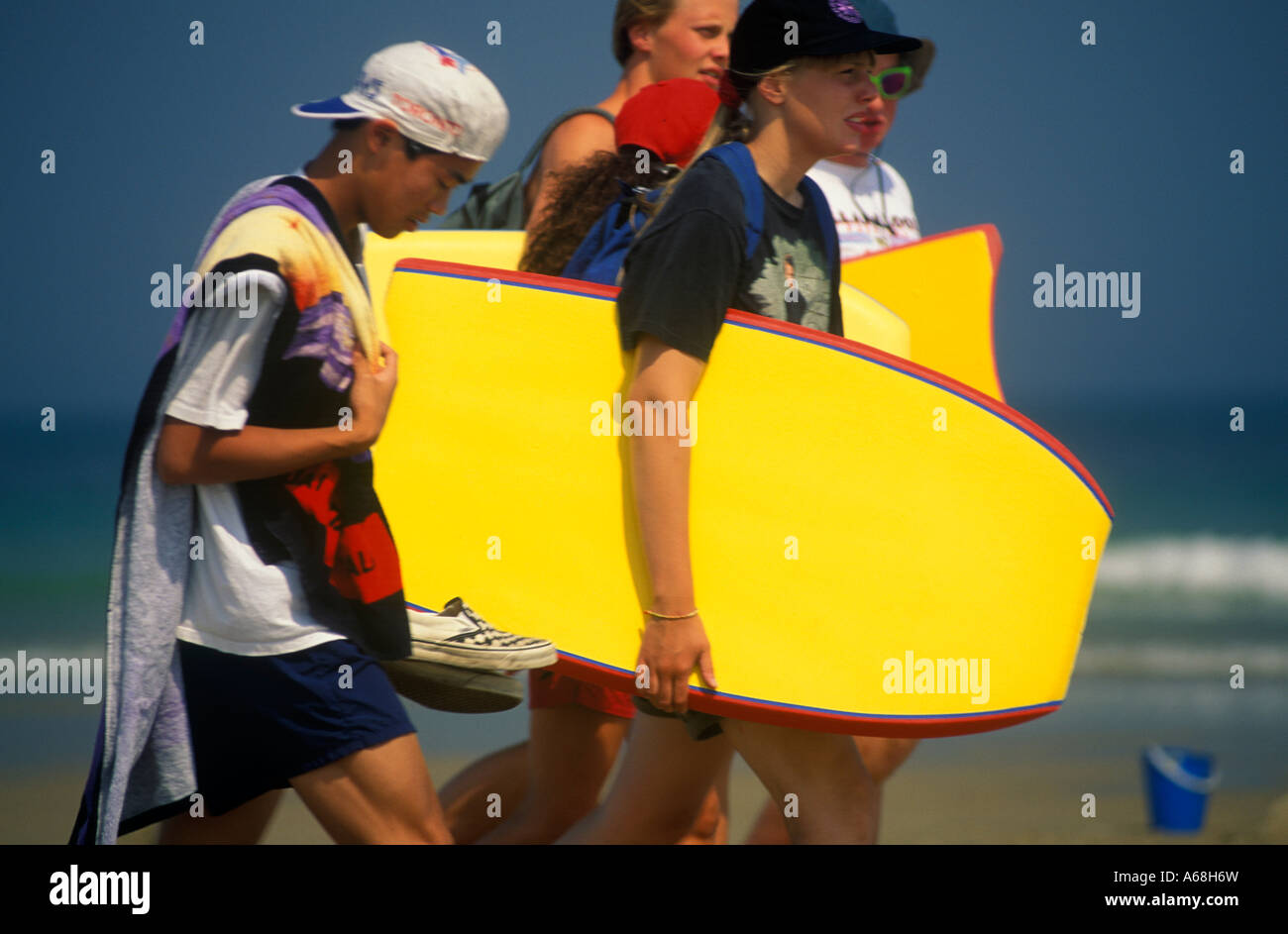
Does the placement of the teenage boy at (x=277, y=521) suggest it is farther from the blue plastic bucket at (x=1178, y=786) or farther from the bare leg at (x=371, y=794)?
the blue plastic bucket at (x=1178, y=786)

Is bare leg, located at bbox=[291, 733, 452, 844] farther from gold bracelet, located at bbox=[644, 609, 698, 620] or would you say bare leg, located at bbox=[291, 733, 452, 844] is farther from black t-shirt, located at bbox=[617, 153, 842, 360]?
black t-shirt, located at bbox=[617, 153, 842, 360]

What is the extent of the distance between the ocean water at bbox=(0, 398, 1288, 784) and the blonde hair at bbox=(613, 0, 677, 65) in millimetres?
3469

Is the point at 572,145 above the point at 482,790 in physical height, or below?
above

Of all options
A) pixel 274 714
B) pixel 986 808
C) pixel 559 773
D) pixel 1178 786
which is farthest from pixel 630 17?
pixel 986 808

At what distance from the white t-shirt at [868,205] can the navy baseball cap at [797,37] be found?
1023mm

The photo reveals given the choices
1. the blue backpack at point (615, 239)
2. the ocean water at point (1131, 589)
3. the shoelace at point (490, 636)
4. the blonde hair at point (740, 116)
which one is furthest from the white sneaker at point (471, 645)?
the ocean water at point (1131, 589)

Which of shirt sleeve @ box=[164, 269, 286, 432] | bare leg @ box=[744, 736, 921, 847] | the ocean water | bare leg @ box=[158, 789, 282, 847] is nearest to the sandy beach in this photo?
the ocean water

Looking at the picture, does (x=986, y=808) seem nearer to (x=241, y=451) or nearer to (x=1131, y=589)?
(x=241, y=451)

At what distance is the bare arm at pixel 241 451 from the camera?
233cm

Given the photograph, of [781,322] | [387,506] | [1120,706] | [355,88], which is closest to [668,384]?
[781,322]

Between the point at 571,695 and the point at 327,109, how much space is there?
1431 mm

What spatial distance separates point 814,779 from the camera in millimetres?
2604

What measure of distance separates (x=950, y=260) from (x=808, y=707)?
129 cm

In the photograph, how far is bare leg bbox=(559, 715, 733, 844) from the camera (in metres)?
2.97
